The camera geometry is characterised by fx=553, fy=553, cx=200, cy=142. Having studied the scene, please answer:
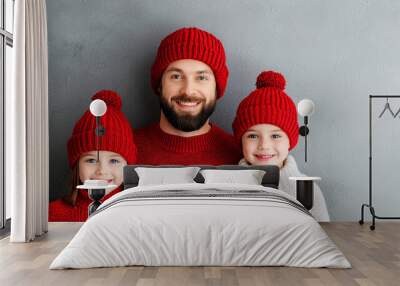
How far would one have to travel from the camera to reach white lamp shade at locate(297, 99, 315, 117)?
19.4ft

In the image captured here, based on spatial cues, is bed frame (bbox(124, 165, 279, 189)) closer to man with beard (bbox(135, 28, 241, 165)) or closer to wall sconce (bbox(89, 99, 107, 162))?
man with beard (bbox(135, 28, 241, 165))

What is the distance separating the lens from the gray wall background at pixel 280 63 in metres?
6.30

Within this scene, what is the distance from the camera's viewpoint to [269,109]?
233 inches

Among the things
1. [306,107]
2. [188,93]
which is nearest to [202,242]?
[188,93]

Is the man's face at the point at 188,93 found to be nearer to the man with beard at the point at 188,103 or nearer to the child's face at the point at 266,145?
the man with beard at the point at 188,103

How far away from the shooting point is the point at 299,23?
631 centimetres

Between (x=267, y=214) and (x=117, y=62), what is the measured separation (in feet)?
10.5

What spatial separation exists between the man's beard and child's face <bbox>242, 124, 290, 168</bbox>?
484 millimetres

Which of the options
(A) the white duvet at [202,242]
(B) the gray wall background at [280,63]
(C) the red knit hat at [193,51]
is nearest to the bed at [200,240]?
(A) the white duvet at [202,242]

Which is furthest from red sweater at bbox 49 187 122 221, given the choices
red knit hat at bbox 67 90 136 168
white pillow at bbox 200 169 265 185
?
white pillow at bbox 200 169 265 185

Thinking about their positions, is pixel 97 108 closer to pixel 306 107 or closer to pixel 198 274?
pixel 306 107

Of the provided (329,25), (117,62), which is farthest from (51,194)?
(329,25)

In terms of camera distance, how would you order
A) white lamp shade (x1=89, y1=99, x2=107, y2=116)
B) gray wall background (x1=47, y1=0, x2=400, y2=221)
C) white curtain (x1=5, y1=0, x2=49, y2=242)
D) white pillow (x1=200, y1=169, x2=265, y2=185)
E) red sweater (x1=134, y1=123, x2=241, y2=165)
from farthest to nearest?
1. gray wall background (x1=47, y1=0, x2=400, y2=221)
2. red sweater (x1=134, y1=123, x2=241, y2=165)
3. white lamp shade (x1=89, y1=99, x2=107, y2=116)
4. white pillow (x1=200, y1=169, x2=265, y2=185)
5. white curtain (x1=5, y1=0, x2=49, y2=242)

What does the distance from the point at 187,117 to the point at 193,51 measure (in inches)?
27.9
